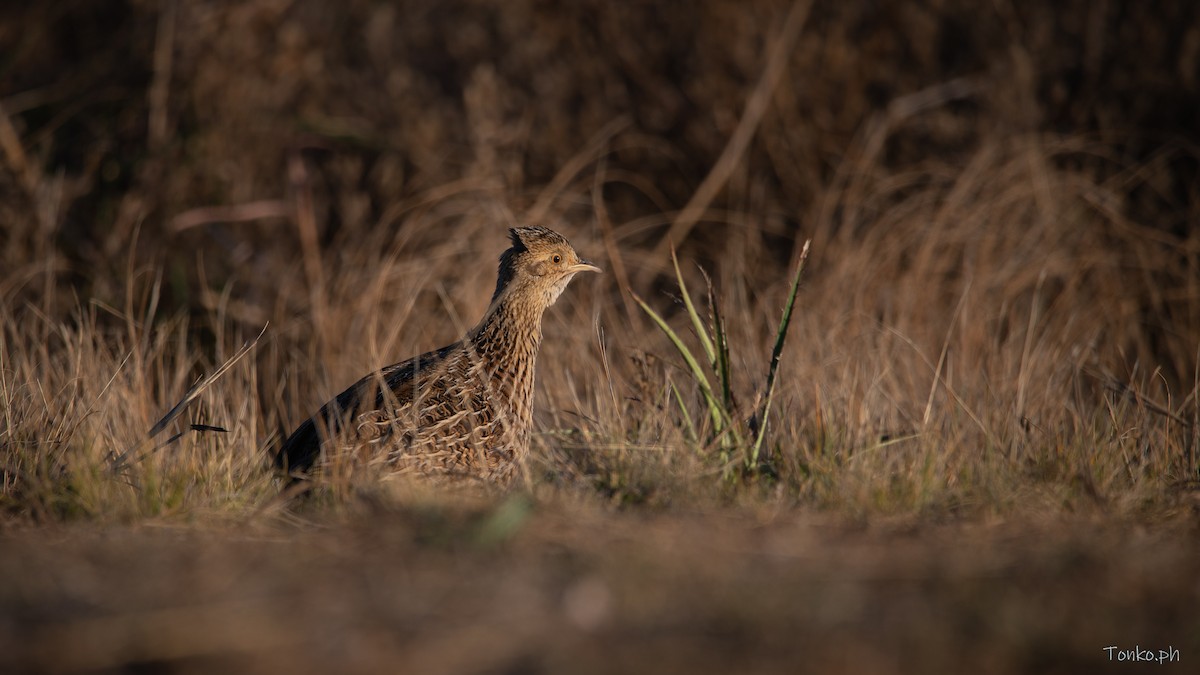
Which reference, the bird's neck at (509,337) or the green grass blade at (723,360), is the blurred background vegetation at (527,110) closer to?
the bird's neck at (509,337)

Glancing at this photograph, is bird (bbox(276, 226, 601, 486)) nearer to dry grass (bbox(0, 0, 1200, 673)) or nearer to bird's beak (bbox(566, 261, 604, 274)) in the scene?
bird's beak (bbox(566, 261, 604, 274))

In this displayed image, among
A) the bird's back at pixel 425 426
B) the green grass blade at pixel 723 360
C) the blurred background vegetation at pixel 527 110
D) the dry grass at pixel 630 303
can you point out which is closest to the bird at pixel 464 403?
the bird's back at pixel 425 426

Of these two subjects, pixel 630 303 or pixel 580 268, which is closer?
pixel 580 268

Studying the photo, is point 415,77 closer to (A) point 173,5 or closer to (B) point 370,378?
(A) point 173,5

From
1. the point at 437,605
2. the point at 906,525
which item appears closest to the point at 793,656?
the point at 437,605

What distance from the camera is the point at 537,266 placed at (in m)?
5.44

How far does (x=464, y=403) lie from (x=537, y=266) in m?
0.87

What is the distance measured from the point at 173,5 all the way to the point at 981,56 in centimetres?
596

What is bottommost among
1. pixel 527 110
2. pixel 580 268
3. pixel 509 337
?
pixel 509 337

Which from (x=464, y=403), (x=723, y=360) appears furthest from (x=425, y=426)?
(x=723, y=360)

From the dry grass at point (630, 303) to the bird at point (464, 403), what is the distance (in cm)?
23

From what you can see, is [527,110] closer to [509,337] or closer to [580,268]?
[580,268]

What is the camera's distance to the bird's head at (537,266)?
17.7ft

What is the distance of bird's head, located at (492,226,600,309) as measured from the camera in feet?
17.7
